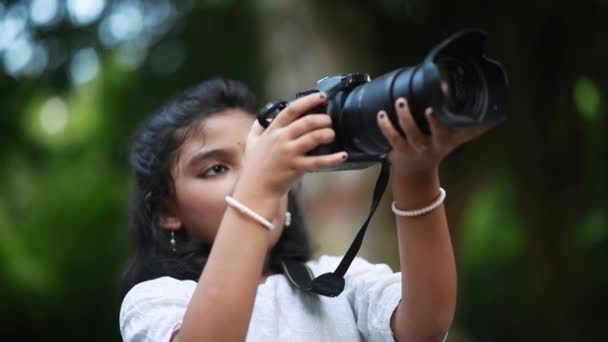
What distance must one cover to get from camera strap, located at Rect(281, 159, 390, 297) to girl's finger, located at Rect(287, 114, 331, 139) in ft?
0.37

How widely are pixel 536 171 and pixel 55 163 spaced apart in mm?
2462

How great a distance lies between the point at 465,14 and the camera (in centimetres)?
319

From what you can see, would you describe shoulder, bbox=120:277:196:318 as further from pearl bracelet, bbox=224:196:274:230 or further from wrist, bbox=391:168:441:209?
wrist, bbox=391:168:441:209

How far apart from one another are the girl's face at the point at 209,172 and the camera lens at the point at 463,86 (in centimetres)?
43

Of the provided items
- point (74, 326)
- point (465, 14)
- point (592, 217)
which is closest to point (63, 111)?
point (74, 326)

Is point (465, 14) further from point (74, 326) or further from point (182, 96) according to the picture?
point (74, 326)

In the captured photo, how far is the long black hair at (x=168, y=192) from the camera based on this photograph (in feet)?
4.15

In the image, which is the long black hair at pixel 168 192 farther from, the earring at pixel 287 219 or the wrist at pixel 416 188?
the wrist at pixel 416 188

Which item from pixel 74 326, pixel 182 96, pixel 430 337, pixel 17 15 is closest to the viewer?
pixel 430 337

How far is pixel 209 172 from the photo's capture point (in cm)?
123

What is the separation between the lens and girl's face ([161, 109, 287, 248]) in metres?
1.22

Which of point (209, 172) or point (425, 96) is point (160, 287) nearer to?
point (209, 172)

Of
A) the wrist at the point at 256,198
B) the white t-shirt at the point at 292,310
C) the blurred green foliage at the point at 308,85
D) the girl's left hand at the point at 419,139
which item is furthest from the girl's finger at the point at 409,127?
the blurred green foliage at the point at 308,85

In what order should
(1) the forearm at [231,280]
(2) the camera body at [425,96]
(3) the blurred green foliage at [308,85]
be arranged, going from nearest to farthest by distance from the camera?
1. (2) the camera body at [425,96]
2. (1) the forearm at [231,280]
3. (3) the blurred green foliage at [308,85]
